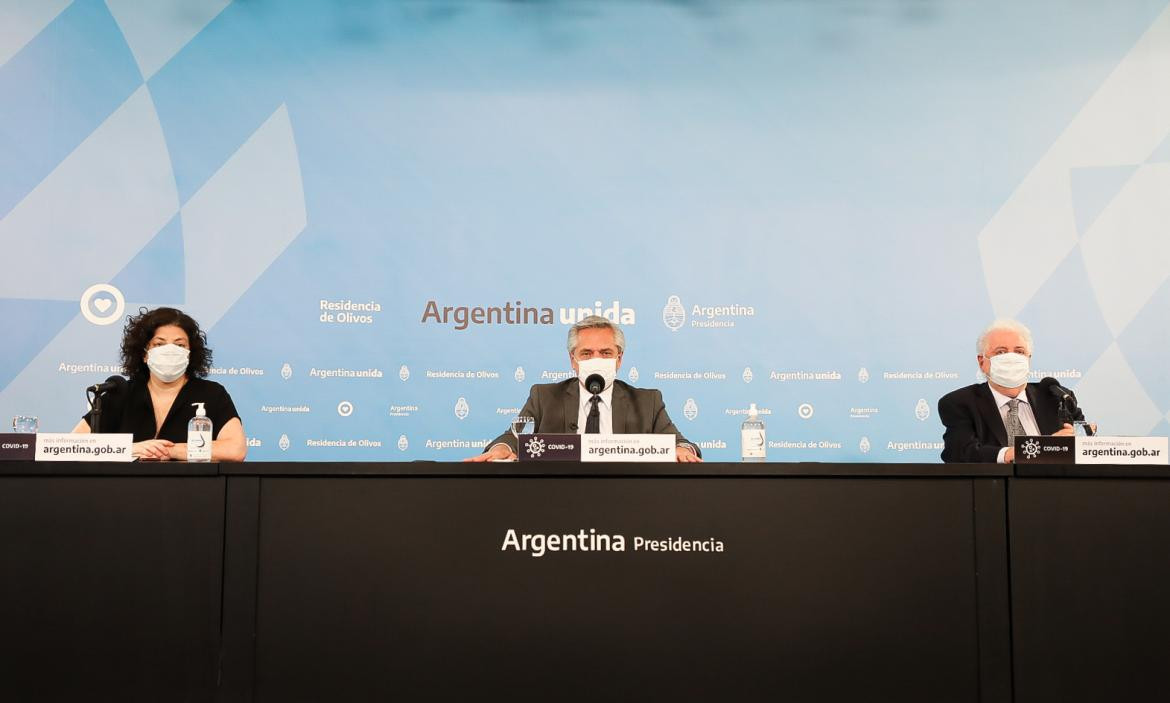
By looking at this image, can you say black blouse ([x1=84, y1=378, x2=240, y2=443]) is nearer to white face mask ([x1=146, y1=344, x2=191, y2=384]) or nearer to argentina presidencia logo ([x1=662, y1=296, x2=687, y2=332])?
white face mask ([x1=146, y1=344, x2=191, y2=384])

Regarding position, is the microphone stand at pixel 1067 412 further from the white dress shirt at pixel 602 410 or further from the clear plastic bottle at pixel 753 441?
the white dress shirt at pixel 602 410

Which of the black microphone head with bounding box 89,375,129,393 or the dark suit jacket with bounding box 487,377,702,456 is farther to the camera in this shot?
the dark suit jacket with bounding box 487,377,702,456

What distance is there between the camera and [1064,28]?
3.96 metres

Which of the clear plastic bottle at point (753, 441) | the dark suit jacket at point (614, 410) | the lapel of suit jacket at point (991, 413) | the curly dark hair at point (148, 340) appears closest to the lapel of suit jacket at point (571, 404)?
the dark suit jacket at point (614, 410)

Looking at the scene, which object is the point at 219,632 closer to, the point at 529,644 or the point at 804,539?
the point at 529,644

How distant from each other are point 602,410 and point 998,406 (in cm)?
131

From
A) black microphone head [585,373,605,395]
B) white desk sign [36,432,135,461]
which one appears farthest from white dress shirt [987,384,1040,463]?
white desk sign [36,432,135,461]

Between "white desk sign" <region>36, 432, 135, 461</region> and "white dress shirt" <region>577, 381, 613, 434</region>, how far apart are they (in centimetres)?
141

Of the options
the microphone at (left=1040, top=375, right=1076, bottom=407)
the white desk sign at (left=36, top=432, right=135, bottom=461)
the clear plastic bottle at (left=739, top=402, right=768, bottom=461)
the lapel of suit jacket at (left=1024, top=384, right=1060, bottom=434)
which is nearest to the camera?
the white desk sign at (left=36, top=432, right=135, bottom=461)

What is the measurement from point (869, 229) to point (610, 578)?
8.12 feet

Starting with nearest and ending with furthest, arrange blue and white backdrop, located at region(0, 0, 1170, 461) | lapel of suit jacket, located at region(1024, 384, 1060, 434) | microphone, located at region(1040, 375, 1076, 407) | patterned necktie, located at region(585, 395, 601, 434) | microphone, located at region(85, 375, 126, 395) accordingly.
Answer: microphone, located at region(85, 375, 126, 395) < microphone, located at region(1040, 375, 1076, 407) < patterned necktie, located at region(585, 395, 601, 434) < lapel of suit jacket, located at region(1024, 384, 1060, 434) < blue and white backdrop, located at region(0, 0, 1170, 461)

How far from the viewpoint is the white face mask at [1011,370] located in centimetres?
301

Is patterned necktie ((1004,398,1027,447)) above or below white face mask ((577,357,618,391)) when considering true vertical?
below

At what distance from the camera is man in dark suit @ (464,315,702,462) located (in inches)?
124
